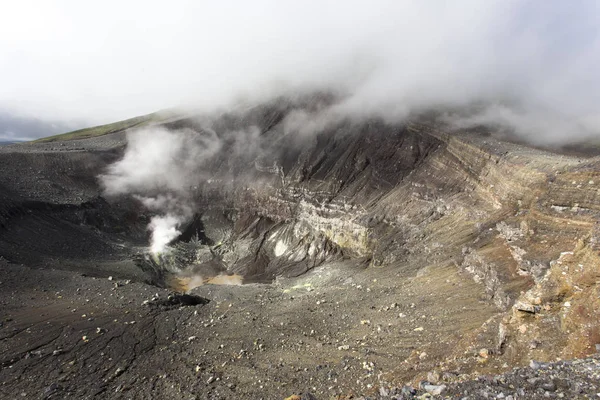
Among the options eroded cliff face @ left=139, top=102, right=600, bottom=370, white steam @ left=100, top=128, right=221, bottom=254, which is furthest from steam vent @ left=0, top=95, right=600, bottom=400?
white steam @ left=100, top=128, right=221, bottom=254

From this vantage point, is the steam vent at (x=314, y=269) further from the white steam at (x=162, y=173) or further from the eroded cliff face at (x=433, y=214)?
the white steam at (x=162, y=173)

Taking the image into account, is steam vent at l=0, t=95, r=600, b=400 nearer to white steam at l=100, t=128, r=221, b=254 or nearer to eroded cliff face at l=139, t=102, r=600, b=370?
eroded cliff face at l=139, t=102, r=600, b=370

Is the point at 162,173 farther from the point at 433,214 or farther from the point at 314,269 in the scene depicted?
the point at 433,214

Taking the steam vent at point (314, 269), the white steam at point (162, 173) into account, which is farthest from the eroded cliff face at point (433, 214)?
the white steam at point (162, 173)

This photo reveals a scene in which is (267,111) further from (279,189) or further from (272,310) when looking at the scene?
(272,310)

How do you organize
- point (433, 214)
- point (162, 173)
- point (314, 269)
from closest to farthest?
point (433, 214) → point (314, 269) → point (162, 173)

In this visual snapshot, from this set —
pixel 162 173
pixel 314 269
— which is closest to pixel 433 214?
pixel 314 269

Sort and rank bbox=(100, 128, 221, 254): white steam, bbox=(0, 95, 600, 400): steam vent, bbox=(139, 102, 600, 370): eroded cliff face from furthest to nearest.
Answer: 1. bbox=(100, 128, 221, 254): white steam
2. bbox=(0, 95, 600, 400): steam vent
3. bbox=(139, 102, 600, 370): eroded cliff face

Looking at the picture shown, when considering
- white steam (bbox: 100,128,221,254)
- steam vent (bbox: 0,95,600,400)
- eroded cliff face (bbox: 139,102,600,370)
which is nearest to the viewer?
eroded cliff face (bbox: 139,102,600,370)

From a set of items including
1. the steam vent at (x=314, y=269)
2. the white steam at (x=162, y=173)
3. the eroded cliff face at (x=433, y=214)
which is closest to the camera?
the eroded cliff face at (x=433, y=214)
